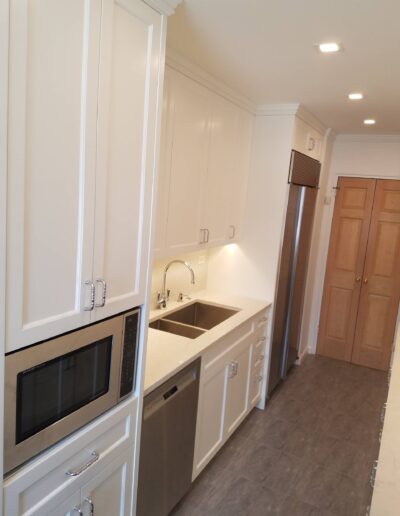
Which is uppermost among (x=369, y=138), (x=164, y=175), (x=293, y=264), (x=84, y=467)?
(x=369, y=138)

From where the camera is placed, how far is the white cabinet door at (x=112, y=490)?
1495mm

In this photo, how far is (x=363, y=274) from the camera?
440 cm

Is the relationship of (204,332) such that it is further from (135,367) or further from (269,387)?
(269,387)

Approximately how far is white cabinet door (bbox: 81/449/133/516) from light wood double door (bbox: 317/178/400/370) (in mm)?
3379

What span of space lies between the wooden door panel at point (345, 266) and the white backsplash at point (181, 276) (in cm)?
172

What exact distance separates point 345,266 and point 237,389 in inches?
87.9

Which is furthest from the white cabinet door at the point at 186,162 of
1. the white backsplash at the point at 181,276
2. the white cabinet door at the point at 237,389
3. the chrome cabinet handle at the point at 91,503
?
the chrome cabinet handle at the point at 91,503

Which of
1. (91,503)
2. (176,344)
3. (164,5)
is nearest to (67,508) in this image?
(91,503)

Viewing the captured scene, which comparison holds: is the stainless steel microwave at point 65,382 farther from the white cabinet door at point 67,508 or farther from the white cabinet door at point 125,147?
the white cabinet door at point 67,508

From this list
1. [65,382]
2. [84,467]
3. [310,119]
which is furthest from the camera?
[310,119]

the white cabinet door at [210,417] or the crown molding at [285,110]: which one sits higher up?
the crown molding at [285,110]

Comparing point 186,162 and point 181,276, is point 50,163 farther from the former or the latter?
point 181,276

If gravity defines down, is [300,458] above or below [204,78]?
below

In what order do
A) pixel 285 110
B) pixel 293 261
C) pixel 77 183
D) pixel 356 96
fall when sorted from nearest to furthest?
pixel 77 183
pixel 356 96
pixel 285 110
pixel 293 261
